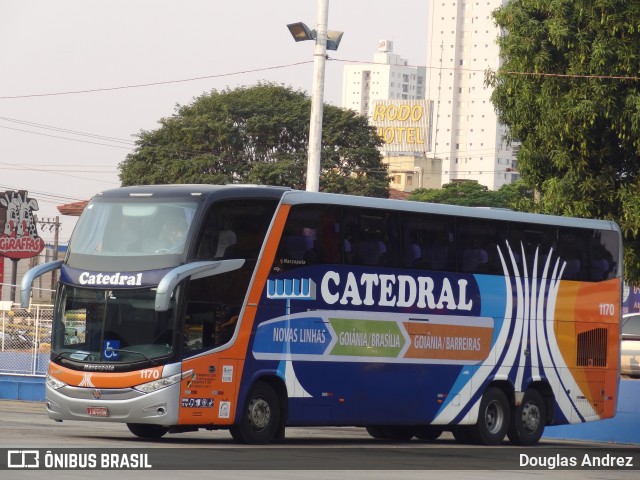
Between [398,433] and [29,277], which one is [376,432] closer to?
Result: [398,433]

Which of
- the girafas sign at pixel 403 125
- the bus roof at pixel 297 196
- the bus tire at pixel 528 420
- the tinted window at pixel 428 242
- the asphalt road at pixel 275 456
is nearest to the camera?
the asphalt road at pixel 275 456

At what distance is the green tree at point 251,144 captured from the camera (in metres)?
72.4

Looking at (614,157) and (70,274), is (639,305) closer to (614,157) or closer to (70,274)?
(614,157)

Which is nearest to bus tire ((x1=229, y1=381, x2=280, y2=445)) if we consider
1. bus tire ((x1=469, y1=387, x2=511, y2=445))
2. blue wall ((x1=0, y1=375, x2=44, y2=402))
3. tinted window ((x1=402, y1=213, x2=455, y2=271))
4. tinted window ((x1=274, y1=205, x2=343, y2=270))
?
tinted window ((x1=274, y1=205, x2=343, y2=270))

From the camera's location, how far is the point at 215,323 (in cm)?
1794

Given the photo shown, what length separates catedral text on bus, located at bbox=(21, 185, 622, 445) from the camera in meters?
17.6

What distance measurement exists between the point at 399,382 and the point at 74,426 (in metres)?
5.14

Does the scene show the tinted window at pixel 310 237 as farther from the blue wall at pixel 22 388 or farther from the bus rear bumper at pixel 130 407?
the blue wall at pixel 22 388

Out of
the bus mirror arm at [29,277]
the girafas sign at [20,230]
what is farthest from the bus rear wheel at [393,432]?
the girafas sign at [20,230]

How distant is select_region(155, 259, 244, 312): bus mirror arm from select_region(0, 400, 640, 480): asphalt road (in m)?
1.83

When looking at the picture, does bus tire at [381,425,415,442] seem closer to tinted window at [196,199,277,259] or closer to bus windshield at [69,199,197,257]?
tinted window at [196,199,277,259]

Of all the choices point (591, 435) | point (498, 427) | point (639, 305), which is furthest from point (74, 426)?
point (639, 305)

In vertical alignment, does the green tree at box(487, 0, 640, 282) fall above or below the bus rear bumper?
above

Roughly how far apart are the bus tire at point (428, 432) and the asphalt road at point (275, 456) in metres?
0.27
